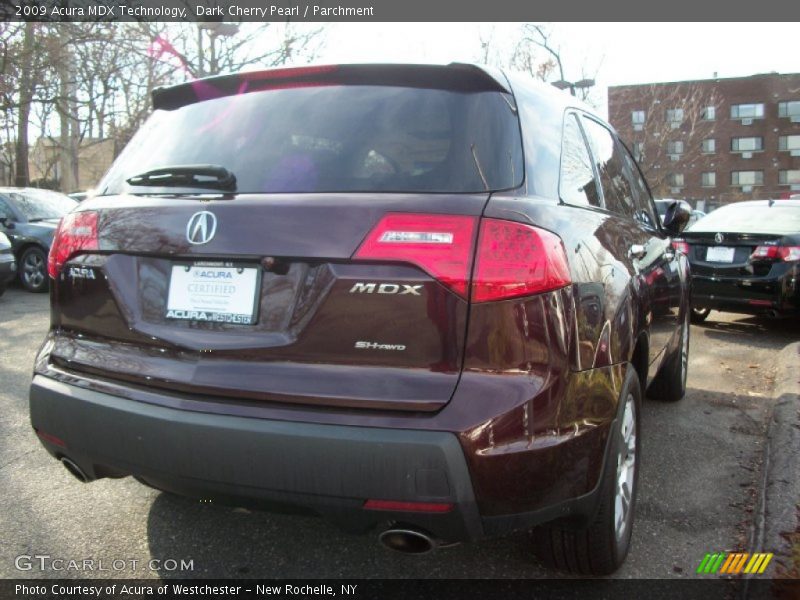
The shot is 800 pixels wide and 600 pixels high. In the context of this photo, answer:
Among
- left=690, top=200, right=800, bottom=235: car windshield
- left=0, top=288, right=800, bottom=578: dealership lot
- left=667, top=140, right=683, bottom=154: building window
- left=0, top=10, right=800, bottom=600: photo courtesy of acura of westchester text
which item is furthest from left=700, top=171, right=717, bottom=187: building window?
left=0, top=10, right=800, bottom=600: photo courtesy of acura of westchester text

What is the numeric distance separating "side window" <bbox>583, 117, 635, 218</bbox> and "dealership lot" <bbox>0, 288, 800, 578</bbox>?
1376 millimetres

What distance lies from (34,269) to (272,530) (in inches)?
365

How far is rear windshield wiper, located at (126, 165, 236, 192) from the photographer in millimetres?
2145

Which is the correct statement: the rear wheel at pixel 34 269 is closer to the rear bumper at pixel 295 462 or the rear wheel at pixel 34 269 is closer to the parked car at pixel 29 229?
the parked car at pixel 29 229

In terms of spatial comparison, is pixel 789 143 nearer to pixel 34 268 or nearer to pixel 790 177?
pixel 790 177

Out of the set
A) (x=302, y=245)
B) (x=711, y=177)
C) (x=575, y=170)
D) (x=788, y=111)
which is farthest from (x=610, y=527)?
(x=788, y=111)

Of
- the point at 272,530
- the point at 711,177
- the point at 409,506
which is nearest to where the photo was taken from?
the point at 409,506

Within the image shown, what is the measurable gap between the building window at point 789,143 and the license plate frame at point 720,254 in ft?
195

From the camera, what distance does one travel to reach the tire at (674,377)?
14.5ft

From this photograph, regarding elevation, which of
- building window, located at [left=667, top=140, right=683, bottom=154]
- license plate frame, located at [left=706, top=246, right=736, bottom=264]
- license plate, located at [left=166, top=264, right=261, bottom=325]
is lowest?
license plate frame, located at [left=706, top=246, right=736, bottom=264]

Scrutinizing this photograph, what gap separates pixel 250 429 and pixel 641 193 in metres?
3.08

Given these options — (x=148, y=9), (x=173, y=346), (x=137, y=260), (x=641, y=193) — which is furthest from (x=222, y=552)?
(x=148, y=9)

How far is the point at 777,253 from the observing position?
22.3 ft

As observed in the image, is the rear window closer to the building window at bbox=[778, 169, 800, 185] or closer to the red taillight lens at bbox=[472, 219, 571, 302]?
the red taillight lens at bbox=[472, 219, 571, 302]
